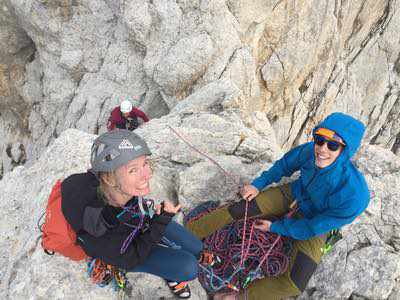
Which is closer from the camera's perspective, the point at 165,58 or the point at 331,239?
the point at 331,239

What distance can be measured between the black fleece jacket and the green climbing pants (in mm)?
1775

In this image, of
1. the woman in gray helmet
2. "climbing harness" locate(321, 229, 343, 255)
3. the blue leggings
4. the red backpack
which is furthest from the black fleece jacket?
"climbing harness" locate(321, 229, 343, 255)

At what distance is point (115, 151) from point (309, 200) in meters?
3.25

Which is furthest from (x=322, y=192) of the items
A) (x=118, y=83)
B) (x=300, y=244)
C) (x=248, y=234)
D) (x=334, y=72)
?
(x=334, y=72)

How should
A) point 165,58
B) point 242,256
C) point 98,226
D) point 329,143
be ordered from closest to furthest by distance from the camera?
point 98,226 → point 329,143 → point 242,256 → point 165,58

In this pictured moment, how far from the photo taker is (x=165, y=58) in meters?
11.8

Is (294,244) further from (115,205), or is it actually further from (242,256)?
(115,205)

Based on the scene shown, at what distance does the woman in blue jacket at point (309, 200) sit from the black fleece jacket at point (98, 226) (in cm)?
180

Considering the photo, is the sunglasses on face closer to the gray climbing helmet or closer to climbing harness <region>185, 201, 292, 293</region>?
climbing harness <region>185, 201, 292, 293</region>

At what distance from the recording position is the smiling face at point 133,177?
3088 millimetres

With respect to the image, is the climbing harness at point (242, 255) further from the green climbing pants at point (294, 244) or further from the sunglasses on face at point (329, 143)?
the sunglasses on face at point (329, 143)

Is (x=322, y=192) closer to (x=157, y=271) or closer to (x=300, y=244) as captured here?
(x=300, y=244)

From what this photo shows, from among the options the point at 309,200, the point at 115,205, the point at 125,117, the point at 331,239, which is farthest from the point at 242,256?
the point at 125,117

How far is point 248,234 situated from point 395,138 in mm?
26810
